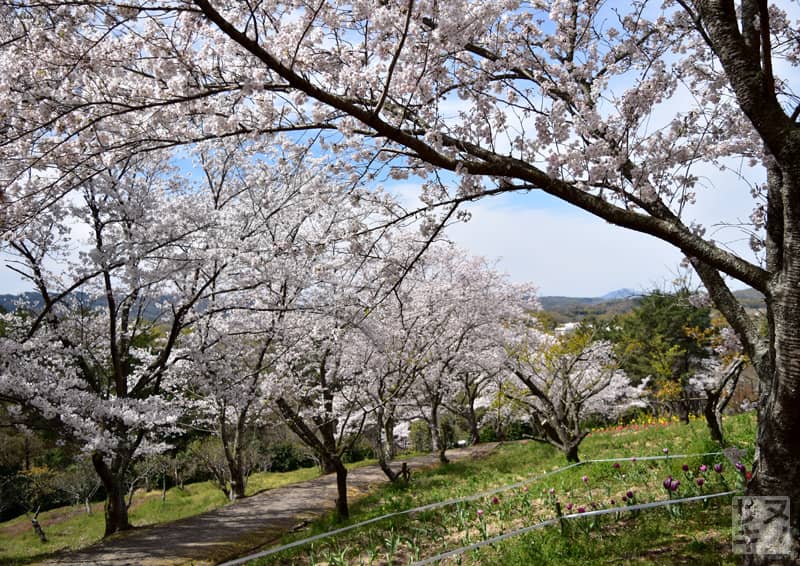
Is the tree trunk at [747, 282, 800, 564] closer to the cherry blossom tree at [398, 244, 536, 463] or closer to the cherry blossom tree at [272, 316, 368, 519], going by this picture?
the cherry blossom tree at [272, 316, 368, 519]

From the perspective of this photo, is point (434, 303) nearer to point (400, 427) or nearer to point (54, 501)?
point (400, 427)

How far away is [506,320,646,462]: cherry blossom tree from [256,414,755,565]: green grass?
1.09m

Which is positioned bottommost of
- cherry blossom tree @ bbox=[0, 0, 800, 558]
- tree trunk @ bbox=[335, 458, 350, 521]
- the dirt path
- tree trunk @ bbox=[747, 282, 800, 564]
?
the dirt path

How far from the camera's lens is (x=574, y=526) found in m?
4.29

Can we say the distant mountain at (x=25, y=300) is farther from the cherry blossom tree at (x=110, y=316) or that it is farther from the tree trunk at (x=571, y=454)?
the tree trunk at (x=571, y=454)

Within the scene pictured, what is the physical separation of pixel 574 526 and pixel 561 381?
9.86 metres

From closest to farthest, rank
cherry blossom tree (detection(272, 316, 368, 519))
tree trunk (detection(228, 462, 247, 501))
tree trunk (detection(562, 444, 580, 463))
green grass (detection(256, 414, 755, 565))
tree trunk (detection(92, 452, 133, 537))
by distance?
green grass (detection(256, 414, 755, 565))
tree trunk (detection(562, 444, 580, 463))
cherry blossom tree (detection(272, 316, 368, 519))
tree trunk (detection(92, 452, 133, 537))
tree trunk (detection(228, 462, 247, 501))

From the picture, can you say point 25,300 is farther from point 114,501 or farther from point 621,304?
point 621,304

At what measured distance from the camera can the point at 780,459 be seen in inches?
123

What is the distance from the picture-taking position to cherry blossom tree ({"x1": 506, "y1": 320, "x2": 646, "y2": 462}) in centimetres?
972

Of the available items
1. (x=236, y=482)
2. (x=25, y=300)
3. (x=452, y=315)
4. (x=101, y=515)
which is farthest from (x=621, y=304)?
(x=25, y=300)

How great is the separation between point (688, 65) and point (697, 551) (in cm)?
405

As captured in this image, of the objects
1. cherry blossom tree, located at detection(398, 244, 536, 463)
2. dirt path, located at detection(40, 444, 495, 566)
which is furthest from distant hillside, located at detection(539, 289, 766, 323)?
dirt path, located at detection(40, 444, 495, 566)

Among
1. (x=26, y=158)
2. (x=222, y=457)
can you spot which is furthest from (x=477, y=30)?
(x=222, y=457)
